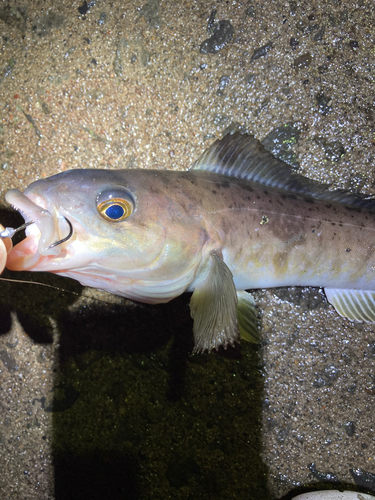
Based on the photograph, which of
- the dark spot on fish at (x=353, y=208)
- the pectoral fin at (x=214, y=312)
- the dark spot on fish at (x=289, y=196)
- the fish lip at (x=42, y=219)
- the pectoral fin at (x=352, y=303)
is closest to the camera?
the fish lip at (x=42, y=219)

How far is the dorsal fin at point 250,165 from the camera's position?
211cm

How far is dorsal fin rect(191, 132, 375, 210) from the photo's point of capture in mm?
2111

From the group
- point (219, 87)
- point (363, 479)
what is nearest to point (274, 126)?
point (219, 87)

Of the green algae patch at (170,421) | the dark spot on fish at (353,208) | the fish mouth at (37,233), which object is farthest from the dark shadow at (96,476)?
the dark spot on fish at (353,208)

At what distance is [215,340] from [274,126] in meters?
1.64

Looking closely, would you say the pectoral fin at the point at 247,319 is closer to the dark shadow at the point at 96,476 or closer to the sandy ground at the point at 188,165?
the sandy ground at the point at 188,165

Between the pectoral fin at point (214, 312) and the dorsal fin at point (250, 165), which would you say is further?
the dorsal fin at point (250, 165)

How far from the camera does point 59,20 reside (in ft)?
8.36

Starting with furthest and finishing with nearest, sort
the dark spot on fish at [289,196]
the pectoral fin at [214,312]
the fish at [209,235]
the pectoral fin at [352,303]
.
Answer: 1. the pectoral fin at [352,303]
2. the dark spot on fish at [289,196]
3. the pectoral fin at [214,312]
4. the fish at [209,235]

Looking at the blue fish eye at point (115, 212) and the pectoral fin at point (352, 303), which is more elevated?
the pectoral fin at point (352, 303)

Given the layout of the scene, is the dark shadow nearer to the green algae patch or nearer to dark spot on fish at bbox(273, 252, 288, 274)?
the green algae patch

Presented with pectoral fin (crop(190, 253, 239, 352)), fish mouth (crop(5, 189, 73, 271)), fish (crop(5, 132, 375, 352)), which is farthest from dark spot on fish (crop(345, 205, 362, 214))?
fish mouth (crop(5, 189, 73, 271))

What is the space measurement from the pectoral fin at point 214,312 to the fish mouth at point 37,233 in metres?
0.81

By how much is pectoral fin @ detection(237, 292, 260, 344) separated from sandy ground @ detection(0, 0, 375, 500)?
0.36 metres
